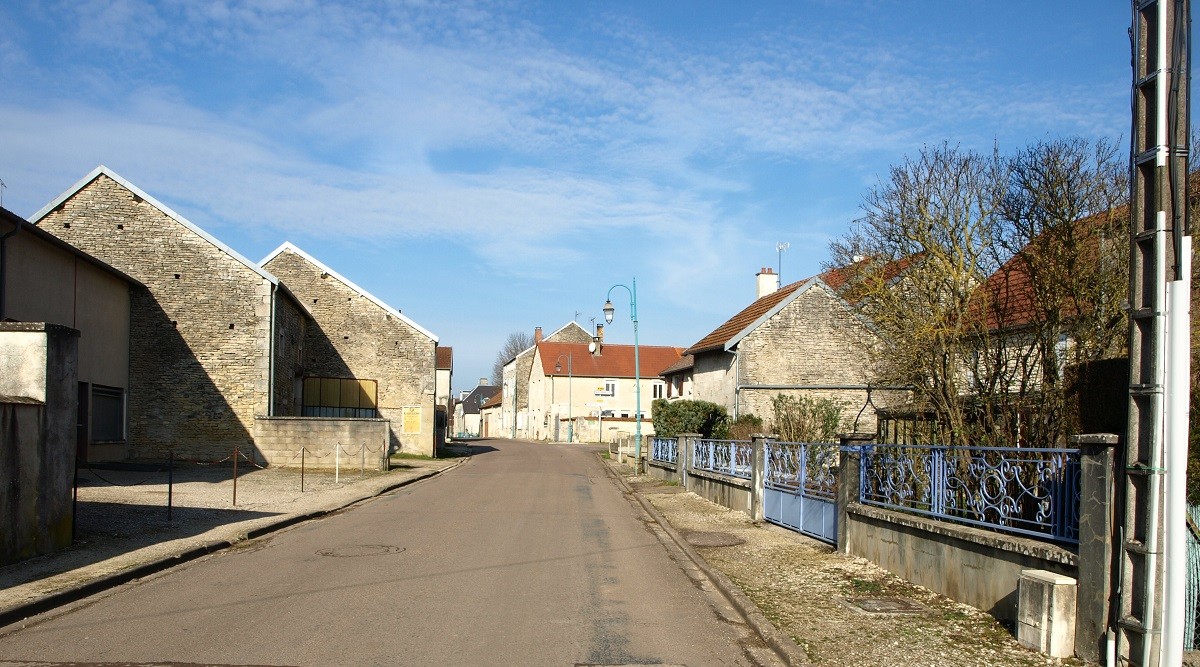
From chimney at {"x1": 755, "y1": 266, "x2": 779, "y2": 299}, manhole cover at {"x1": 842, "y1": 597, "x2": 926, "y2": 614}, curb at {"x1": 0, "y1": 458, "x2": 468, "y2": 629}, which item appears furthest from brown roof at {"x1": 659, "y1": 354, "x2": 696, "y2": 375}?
manhole cover at {"x1": 842, "y1": 597, "x2": 926, "y2": 614}

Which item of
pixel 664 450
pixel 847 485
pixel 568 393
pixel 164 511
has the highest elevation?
pixel 847 485

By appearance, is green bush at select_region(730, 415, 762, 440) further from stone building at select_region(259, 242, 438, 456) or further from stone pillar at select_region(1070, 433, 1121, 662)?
stone pillar at select_region(1070, 433, 1121, 662)

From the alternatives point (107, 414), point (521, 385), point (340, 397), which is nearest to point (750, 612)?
point (107, 414)

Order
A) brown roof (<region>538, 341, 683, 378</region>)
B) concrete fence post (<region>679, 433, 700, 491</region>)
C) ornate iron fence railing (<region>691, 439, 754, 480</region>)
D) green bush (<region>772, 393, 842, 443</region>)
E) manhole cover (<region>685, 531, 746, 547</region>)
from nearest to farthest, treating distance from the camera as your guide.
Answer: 1. manhole cover (<region>685, 531, 746, 547</region>)
2. ornate iron fence railing (<region>691, 439, 754, 480</region>)
3. concrete fence post (<region>679, 433, 700, 491</region>)
4. green bush (<region>772, 393, 842, 443</region>)
5. brown roof (<region>538, 341, 683, 378</region>)

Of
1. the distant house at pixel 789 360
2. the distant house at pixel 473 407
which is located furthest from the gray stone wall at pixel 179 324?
the distant house at pixel 473 407

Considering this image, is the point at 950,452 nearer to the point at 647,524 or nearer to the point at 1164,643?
the point at 1164,643

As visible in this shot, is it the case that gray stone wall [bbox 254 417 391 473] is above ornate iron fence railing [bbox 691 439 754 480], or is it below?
below

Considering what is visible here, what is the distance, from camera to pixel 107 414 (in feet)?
88.2

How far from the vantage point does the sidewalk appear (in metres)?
6.79

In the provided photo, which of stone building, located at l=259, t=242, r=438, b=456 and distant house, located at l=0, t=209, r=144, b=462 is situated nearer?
distant house, located at l=0, t=209, r=144, b=462

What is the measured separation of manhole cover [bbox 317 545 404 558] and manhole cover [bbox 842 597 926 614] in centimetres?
586

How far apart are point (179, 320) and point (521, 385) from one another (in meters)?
59.5

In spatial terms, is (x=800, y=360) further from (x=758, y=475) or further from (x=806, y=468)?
(x=806, y=468)

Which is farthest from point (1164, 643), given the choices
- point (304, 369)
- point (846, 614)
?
point (304, 369)
